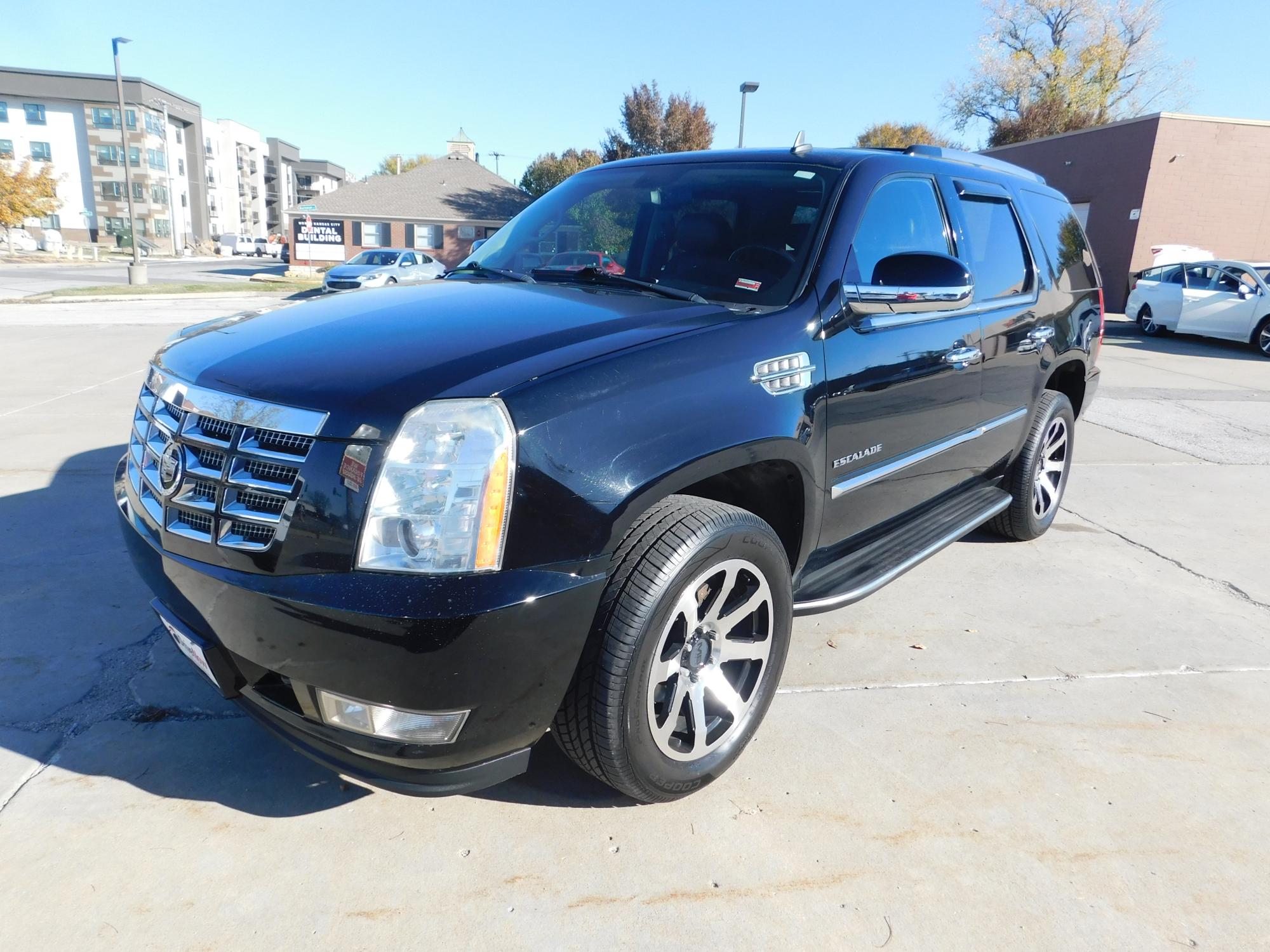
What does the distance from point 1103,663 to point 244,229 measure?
10793cm

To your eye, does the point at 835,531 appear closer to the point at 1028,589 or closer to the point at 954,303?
the point at 954,303

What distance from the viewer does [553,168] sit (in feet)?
182

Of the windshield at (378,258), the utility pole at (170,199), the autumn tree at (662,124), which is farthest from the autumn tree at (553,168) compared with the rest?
the utility pole at (170,199)

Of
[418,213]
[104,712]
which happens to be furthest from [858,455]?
[418,213]

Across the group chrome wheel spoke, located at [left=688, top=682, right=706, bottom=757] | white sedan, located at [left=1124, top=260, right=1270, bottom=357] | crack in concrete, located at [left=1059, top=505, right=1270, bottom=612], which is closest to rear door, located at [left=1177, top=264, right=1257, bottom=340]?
white sedan, located at [left=1124, top=260, right=1270, bottom=357]

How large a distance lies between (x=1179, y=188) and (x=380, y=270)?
22.8m

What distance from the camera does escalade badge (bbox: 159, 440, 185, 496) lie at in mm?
2258

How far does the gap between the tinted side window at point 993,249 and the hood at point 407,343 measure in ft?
5.38

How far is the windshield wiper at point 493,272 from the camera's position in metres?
3.35

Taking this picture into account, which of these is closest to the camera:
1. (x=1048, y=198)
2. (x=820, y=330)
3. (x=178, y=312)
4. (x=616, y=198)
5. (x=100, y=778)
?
(x=100, y=778)

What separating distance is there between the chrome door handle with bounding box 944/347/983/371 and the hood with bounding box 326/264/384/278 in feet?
82.2

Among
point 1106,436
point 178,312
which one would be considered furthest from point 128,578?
point 178,312

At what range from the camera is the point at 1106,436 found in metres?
8.11

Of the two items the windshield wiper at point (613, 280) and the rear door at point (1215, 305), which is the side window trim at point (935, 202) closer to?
the windshield wiper at point (613, 280)
